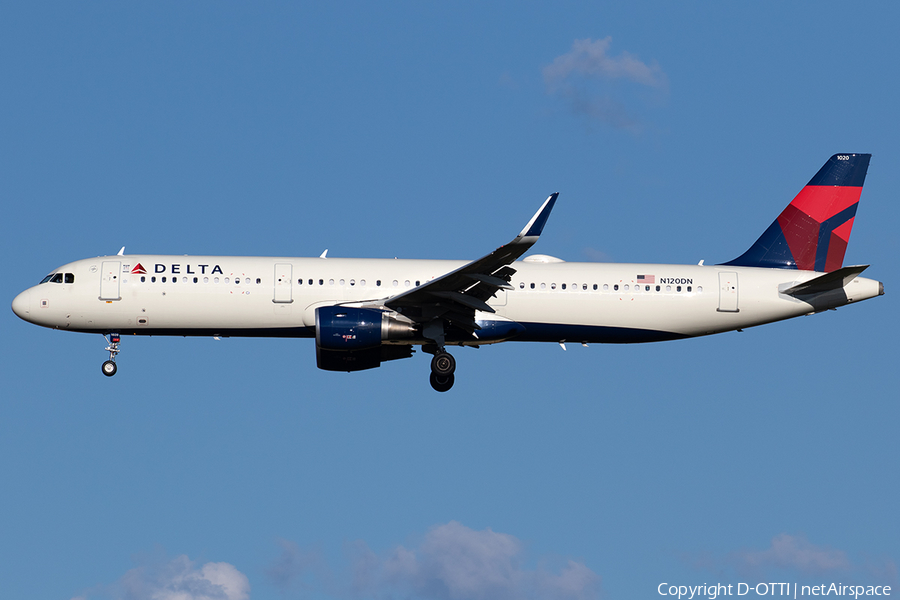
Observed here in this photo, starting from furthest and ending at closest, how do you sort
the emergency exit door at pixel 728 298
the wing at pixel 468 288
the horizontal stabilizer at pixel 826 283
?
the emergency exit door at pixel 728 298 → the horizontal stabilizer at pixel 826 283 → the wing at pixel 468 288

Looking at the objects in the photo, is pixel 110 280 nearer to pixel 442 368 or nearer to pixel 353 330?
pixel 353 330

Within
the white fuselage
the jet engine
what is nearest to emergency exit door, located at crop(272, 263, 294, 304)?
the white fuselage

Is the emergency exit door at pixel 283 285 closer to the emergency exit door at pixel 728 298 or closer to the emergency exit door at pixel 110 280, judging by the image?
the emergency exit door at pixel 110 280

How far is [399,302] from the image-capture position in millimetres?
35125

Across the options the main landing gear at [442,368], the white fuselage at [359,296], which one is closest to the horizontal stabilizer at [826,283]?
the white fuselage at [359,296]

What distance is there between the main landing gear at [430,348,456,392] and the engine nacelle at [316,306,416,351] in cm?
177

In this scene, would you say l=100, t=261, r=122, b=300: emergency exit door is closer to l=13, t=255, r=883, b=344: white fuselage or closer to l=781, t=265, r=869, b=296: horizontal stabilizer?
l=13, t=255, r=883, b=344: white fuselage

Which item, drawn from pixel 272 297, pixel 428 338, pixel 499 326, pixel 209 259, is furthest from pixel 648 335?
pixel 209 259

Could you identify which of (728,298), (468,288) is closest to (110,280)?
(468,288)

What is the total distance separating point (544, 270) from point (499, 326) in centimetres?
259

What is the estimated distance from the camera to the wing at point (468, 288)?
31719 millimetres

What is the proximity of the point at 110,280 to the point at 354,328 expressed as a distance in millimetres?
8678

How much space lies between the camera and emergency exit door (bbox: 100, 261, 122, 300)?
36.7 m

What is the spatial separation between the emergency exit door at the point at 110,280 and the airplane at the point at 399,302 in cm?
5
